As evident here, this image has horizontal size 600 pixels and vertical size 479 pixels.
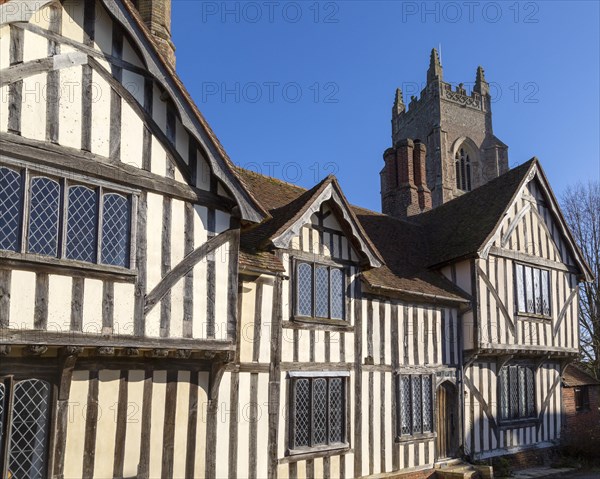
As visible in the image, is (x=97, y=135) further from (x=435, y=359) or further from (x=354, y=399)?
(x=435, y=359)

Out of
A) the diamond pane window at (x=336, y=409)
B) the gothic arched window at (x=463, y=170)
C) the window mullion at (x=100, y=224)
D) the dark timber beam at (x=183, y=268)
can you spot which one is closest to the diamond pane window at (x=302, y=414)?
the diamond pane window at (x=336, y=409)

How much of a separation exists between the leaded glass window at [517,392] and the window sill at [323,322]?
18.4 feet

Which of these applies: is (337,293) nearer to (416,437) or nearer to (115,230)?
(416,437)

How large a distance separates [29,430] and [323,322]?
19.0 feet

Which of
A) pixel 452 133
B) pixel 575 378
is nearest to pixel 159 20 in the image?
pixel 575 378

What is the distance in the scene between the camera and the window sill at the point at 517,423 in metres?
15.0

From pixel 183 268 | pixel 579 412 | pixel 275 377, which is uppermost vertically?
pixel 183 268

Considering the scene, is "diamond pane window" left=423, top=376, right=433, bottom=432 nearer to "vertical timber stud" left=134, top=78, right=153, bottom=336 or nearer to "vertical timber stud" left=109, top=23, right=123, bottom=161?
"vertical timber stud" left=134, top=78, right=153, bottom=336

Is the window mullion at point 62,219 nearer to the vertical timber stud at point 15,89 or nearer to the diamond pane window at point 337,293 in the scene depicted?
the vertical timber stud at point 15,89

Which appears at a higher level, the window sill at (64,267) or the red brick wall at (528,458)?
the window sill at (64,267)

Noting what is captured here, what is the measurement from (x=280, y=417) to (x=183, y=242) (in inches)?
156

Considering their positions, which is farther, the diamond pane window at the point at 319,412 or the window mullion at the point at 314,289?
the window mullion at the point at 314,289

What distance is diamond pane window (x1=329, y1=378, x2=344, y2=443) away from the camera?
37.8ft

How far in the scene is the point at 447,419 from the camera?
14133 millimetres
